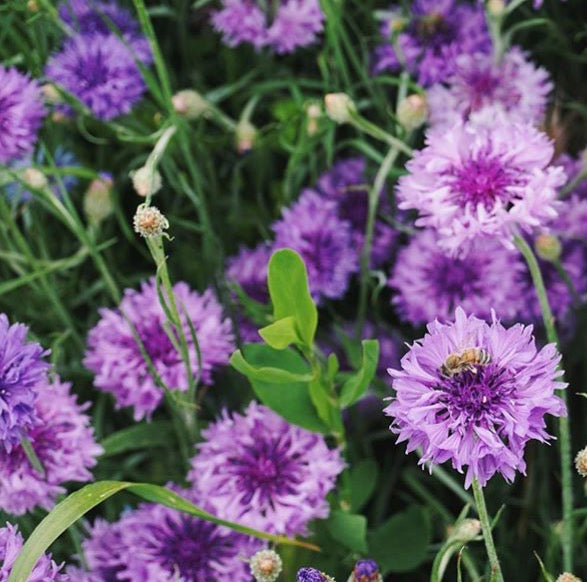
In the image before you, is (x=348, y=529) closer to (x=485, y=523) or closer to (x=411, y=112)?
(x=485, y=523)

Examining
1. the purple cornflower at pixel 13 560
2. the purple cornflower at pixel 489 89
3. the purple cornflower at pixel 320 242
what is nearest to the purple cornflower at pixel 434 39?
the purple cornflower at pixel 489 89

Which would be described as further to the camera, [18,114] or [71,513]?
[18,114]

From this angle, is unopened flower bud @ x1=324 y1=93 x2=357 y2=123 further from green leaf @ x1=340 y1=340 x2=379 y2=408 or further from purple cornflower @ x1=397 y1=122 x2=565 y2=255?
green leaf @ x1=340 y1=340 x2=379 y2=408

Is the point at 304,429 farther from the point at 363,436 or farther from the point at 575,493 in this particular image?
the point at 575,493

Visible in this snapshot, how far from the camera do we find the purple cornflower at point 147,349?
0.81m

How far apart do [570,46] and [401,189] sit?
0.36 m

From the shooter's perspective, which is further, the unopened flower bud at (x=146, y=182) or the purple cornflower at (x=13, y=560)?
the unopened flower bud at (x=146, y=182)

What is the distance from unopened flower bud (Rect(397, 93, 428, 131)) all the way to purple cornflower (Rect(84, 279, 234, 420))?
188 mm

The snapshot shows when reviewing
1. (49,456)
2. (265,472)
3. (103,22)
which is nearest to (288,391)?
(265,472)

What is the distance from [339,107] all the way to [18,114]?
23 cm

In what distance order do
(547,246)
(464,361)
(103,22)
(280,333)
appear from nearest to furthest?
(464,361)
(280,333)
(547,246)
(103,22)

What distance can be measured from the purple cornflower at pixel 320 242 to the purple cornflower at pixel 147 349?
96 mm

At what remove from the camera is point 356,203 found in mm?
975

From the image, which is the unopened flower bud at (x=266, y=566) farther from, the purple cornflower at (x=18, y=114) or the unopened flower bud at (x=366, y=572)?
the purple cornflower at (x=18, y=114)
